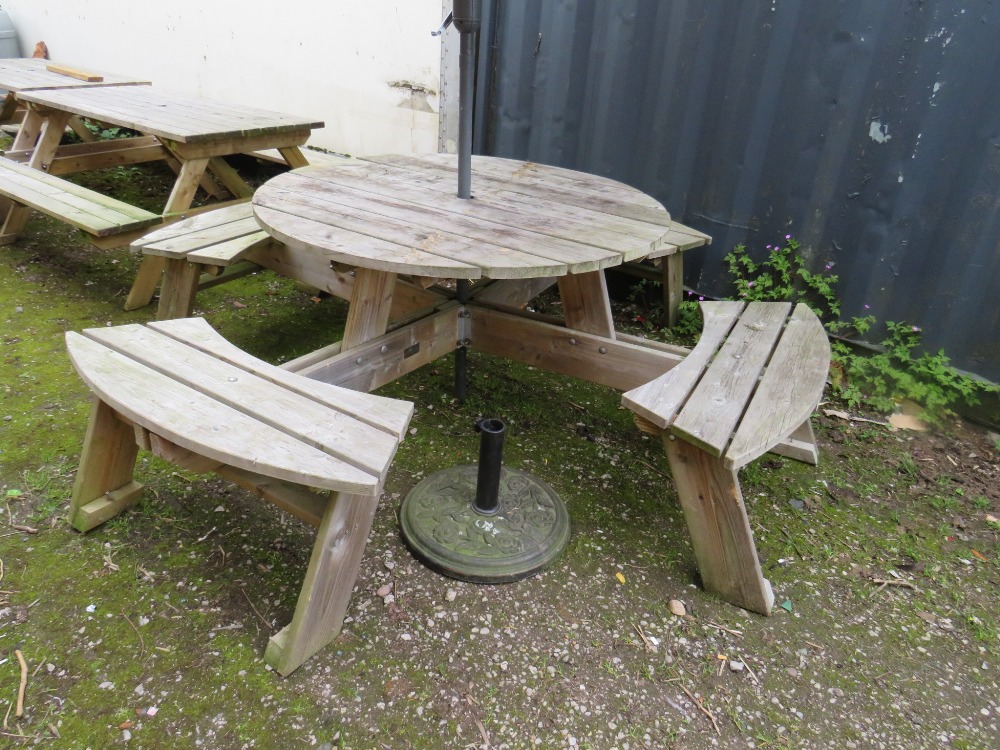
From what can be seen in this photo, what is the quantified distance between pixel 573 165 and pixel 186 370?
282 cm

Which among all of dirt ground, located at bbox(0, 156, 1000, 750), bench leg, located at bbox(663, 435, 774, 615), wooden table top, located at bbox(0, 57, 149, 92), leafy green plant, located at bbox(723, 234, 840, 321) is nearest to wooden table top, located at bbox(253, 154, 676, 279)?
bench leg, located at bbox(663, 435, 774, 615)

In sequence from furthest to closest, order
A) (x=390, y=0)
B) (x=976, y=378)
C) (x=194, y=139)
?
(x=390, y=0) < (x=194, y=139) < (x=976, y=378)

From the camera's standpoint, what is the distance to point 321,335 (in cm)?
363

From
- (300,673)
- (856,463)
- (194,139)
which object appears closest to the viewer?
(300,673)

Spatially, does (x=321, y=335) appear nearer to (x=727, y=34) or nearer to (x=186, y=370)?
(x=186, y=370)

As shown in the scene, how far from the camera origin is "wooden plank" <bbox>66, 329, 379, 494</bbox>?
148 cm

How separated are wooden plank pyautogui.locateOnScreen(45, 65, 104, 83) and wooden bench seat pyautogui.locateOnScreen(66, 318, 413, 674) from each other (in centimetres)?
397

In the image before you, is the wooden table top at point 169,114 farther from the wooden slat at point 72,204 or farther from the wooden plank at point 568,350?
the wooden plank at point 568,350

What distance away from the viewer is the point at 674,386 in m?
2.01

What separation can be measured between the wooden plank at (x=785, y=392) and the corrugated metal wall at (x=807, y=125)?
1079mm

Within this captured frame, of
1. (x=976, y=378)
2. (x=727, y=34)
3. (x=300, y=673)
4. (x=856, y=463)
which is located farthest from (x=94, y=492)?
(x=976, y=378)

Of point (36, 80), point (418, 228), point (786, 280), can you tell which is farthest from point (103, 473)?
point (36, 80)

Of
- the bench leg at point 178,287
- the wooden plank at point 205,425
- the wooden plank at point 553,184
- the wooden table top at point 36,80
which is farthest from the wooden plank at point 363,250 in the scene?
the wooden table top at point 36,80

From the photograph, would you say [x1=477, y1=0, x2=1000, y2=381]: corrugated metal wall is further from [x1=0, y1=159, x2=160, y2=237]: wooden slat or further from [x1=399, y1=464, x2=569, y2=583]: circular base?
[x1=0, y1=159, x2=160, y2=237]: wooden slat
